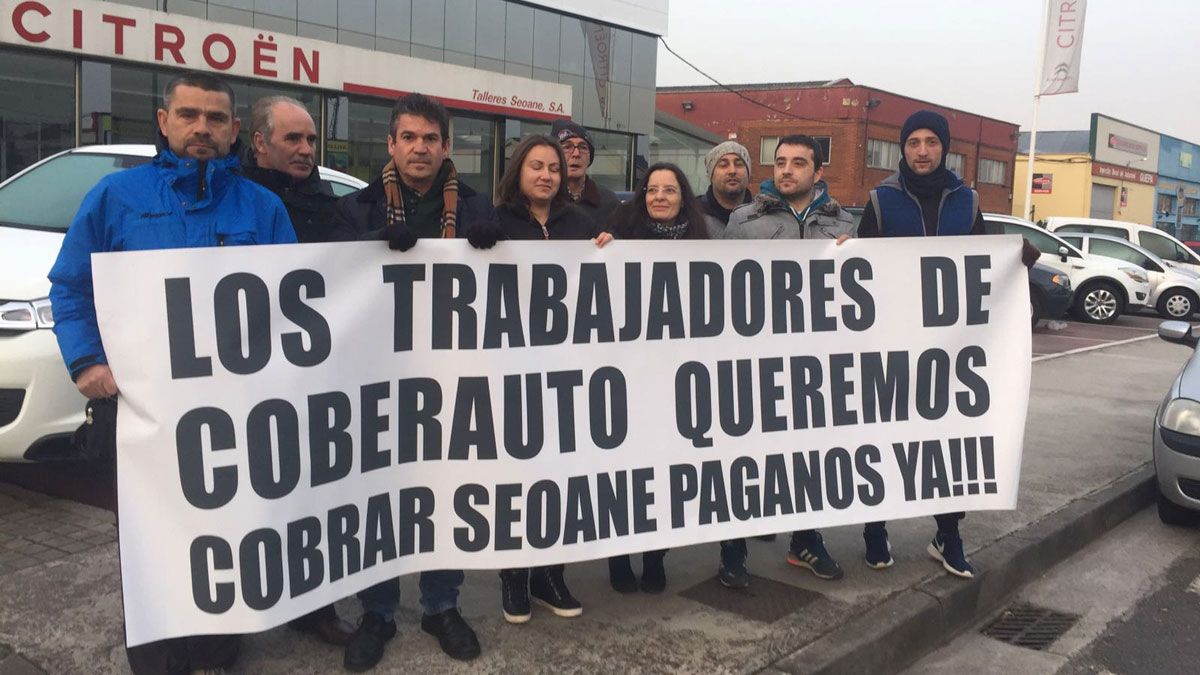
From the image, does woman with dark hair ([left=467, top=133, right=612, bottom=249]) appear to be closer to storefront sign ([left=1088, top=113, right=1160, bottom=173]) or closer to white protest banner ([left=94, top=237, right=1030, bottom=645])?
white protest banner ([left=94, top=237, right=1030, bottom=645])

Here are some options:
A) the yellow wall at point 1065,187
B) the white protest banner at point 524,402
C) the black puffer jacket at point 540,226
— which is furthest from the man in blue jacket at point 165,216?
the yellow wall at point 1065,187

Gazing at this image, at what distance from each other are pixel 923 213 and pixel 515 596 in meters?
2.36

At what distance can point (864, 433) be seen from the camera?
13.5ft

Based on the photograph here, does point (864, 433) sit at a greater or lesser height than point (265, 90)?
lesser

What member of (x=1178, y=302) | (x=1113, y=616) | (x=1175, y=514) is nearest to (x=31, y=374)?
(x=1113, y=616)

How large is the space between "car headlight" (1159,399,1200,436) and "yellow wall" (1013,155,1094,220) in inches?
2180

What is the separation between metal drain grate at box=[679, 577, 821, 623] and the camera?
151 inches

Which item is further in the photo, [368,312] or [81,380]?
[368,312]

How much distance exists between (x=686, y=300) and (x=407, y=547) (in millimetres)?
1367

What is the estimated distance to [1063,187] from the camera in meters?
58.9

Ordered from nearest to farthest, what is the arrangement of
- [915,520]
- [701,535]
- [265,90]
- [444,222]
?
[444,222]
[701,535]
[915,520]
[265,90]

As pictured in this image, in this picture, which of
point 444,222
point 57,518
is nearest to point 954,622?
point 444,222

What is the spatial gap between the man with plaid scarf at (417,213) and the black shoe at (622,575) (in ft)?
2.37

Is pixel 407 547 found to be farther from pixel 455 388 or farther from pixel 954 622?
pixel 954 622
